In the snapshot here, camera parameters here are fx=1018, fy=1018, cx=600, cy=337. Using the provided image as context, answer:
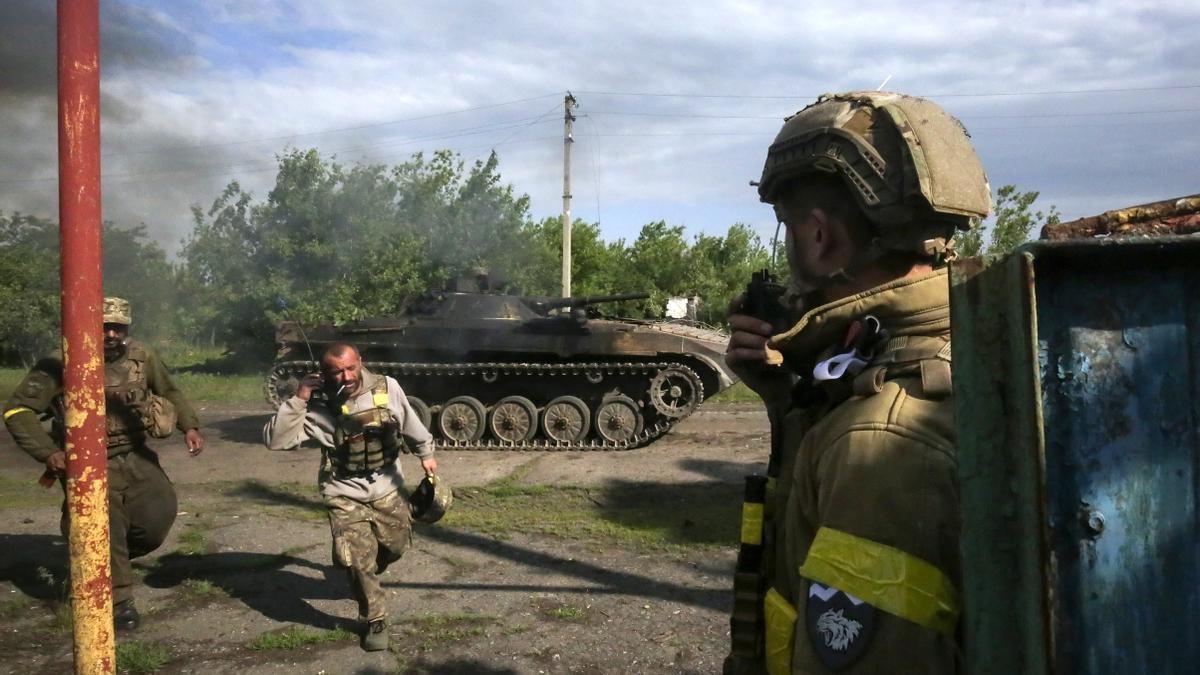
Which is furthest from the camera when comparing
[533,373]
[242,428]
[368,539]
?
Result: [242,428]

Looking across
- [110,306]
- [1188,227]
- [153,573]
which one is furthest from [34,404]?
[1188,227]

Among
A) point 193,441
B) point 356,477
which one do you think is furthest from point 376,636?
point 193,441

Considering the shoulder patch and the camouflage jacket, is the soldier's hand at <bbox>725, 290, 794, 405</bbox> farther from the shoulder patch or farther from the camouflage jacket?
the camouflage jacket

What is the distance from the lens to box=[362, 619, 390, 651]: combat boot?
5.21m

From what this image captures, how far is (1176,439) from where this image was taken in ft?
3.56

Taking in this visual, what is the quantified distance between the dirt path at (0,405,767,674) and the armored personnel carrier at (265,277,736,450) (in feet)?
7.09

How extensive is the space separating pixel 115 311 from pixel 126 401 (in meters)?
0.56

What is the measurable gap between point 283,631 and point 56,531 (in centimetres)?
345

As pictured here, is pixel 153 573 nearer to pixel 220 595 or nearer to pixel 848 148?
pixel 220 595

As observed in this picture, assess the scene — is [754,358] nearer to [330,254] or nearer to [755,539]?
[755,539]

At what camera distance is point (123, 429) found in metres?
6.06

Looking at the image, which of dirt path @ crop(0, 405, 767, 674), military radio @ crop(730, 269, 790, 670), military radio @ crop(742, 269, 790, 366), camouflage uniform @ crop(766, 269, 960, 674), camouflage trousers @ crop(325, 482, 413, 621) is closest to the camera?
camouflage uniform @ crop(766, 269, 960, 674)

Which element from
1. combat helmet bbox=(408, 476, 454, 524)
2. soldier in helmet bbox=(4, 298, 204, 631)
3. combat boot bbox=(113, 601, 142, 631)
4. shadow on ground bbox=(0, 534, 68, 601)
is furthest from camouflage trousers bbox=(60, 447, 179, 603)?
combat helmet bbox=(408, 476, 454, 524)

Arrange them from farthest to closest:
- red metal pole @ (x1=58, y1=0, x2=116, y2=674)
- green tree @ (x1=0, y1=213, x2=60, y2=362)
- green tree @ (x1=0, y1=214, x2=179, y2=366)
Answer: green tree @ (x1=0, y1=213, x2=60, y2=362), green tree @ (x1=0, y1=214, x2=179, y2=366), red metal pole @ (x1=58, y1=0, x2=116, y2=674)
